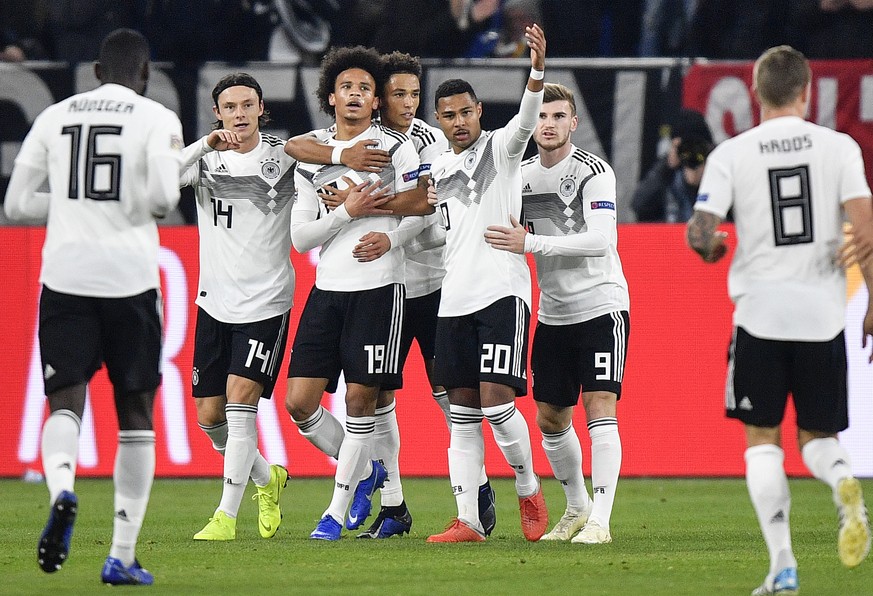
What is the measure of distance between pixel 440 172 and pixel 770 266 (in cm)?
249

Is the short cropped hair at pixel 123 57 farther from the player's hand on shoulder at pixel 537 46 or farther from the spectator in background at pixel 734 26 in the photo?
the spectator in background at pixel 734 26

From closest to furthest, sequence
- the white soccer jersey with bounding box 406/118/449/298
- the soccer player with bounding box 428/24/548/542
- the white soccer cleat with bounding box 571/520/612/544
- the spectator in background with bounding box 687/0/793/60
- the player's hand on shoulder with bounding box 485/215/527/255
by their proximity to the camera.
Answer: the player's hand on shoulder with bounding box 485/215/527/255 < the soccer player with bounding box 428/24/548/542 < the white soccer cleat with bounding box 571/520/612/544 < the white soccer jersey with bounding box 406/118/449/298 < the spectator in background with bounding box 687/0/793/60

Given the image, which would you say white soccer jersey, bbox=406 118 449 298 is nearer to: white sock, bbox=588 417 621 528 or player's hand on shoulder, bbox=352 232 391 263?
player's hand on shoulder, bbox=352 232 391 263

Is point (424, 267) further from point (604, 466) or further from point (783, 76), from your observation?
point (783, 76)

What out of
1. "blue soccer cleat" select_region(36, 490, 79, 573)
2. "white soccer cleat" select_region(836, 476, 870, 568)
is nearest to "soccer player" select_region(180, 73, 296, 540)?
"blue soccer cleat" select_region(36, 490, 79, 573)

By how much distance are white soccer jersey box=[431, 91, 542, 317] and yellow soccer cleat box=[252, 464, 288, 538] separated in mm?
1498

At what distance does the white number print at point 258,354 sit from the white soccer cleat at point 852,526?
140 inches

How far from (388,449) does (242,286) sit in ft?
4.45

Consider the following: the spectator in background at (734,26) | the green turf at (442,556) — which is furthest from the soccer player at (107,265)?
the spectator in background at (734,26)

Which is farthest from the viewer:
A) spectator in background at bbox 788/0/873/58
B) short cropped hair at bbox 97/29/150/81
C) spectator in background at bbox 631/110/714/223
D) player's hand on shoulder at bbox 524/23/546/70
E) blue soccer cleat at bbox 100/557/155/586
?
spectator in background at bbox 788/0/873/58

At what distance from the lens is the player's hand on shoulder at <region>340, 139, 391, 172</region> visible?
7.68 m

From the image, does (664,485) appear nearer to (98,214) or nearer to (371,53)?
(371,53)

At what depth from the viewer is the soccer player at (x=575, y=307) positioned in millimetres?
7508

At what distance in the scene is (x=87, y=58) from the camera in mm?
13500
